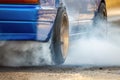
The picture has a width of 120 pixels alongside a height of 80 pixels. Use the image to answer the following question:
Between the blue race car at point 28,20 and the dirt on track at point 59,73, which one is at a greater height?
the blue race car at point 28,20

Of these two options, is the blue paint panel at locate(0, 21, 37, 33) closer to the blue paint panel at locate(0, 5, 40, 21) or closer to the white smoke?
the blue paint panel at locate(0, 5, 40, 21)

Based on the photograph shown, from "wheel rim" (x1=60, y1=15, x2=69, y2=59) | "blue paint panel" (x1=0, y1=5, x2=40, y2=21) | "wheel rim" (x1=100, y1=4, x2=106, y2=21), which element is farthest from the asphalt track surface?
"wheel rim" (x1=100, y1=4, x2=106, y2=21)

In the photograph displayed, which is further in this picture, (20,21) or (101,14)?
(101,14)

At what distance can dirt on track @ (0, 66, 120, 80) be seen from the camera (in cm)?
754

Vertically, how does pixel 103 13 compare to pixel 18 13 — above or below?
below

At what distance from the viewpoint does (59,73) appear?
8047 millimetres

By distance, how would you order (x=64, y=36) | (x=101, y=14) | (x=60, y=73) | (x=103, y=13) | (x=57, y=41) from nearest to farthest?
(x=60, y=73), (x=57, y=41), (x=64, y=36), (x=101, y=14), (x=103, y=13)

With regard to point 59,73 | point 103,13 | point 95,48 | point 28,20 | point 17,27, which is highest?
point 28,20

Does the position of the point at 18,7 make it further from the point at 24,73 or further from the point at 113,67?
the point at 113,67

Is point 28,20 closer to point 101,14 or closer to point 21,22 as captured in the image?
point 21,22

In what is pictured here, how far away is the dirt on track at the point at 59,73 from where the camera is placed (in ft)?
24.7

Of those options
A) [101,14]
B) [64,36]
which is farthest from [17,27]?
[101,14]

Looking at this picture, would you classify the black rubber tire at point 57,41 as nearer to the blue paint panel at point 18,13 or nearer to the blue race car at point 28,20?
the blue race car at point 28,20

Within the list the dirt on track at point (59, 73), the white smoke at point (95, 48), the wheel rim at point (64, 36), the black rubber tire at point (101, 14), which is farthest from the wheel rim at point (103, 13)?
the dirt on track at point (59, 73)
